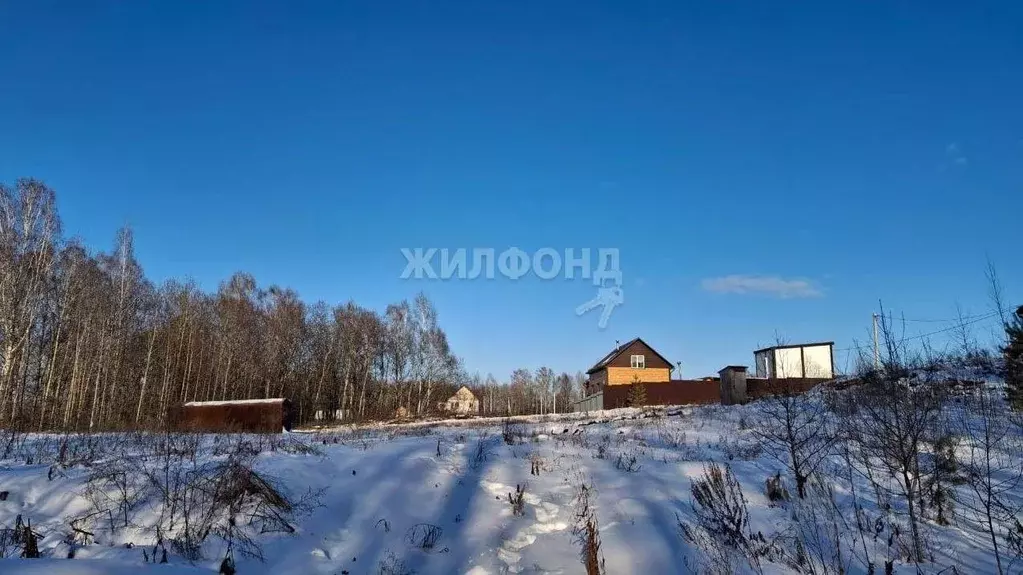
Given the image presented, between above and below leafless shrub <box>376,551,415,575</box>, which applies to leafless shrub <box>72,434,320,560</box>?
above

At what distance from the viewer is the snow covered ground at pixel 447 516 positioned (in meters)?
5.18

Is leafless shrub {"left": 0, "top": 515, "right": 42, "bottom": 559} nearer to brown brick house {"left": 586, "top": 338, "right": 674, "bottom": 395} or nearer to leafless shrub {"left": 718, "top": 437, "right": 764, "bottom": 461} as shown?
leafless shrub {"left": 718, "top": 437, "right": 764, "bottom": 461}

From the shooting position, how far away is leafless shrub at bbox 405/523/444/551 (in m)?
5.71

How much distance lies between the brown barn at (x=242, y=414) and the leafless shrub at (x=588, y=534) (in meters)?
18.9

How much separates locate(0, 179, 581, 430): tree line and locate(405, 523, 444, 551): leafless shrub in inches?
579

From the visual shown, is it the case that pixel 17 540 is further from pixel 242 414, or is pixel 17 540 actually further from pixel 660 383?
pixel 660 383

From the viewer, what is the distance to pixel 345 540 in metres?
5.64

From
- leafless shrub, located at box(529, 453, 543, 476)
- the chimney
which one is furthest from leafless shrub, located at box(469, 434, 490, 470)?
the chimney

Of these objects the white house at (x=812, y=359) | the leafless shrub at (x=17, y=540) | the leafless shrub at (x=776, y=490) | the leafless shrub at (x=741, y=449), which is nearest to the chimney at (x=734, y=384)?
the white house at (x=812, y=359)

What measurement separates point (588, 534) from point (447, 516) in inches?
67.2

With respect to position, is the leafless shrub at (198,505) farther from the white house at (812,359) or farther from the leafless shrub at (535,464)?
the white house at (812,359)

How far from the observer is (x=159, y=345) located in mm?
36281

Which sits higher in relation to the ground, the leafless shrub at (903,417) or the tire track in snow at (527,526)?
the leafless shrub at (903,417)

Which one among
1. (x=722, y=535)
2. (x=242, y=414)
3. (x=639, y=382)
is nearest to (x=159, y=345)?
(x=242, y=414)
